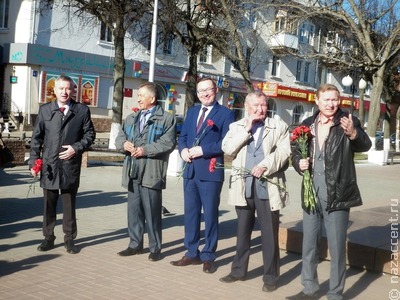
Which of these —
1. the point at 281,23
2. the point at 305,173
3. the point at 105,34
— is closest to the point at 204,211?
the point at 305,173

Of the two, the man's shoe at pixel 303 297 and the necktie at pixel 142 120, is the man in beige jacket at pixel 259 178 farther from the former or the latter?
the necktie at pixel 142 120

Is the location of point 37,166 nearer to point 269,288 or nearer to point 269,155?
point 269,155

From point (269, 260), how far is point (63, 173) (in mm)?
2505

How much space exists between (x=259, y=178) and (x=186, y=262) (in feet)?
4.49

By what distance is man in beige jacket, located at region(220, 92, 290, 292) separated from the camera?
575 centimetres

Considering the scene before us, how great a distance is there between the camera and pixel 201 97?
21.2 ft

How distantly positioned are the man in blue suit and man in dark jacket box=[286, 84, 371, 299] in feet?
4.04

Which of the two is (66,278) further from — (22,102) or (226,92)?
(226,92)

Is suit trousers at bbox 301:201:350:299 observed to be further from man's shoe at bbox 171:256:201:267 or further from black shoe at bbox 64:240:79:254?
black shoe at bbox 64:240:79:254

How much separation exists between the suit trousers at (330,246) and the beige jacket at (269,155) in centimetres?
44

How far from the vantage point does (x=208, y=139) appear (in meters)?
6.47

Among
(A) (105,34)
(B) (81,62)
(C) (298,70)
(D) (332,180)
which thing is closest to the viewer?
(D) (332,180)

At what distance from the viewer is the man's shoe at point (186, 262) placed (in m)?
6.47

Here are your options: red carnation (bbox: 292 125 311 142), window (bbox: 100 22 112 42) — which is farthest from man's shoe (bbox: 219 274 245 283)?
window (bbox: 100 22 112 42)
